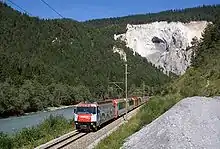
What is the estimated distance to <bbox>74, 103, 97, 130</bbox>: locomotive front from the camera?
33125 millimetres

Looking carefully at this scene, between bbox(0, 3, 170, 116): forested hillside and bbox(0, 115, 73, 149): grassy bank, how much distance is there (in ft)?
236

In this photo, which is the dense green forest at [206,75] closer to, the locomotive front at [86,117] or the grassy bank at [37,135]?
the locomotive front at [86,117]

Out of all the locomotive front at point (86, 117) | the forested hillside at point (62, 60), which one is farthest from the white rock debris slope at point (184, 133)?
the forested hillside at point (62, 60)

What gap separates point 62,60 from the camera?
172625 millimetres

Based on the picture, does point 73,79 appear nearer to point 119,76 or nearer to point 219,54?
point 119,76

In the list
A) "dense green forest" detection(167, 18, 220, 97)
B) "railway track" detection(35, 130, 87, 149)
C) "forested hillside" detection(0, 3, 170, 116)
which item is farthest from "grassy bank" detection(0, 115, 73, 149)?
"forested hillside" detection(0, 3, 170, 116)

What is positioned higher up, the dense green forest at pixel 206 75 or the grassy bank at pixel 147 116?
the dense green forest at pixel 206 75

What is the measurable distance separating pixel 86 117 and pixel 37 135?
15.9ft

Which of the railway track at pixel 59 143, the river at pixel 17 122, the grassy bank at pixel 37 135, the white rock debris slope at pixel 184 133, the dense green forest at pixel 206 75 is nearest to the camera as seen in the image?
the white rock debris slope at pixel 184 133

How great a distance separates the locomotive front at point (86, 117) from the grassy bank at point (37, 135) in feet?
4.40

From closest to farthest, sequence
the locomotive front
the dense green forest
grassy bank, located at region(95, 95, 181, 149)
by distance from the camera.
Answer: grassy bank, located at region(95, 95, 181, 149), the locomotive front, the dense green forest

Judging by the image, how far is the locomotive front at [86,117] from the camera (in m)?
33.1

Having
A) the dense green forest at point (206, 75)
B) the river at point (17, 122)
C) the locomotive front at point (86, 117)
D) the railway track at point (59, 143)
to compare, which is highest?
the dense green forest at point (206, 75)

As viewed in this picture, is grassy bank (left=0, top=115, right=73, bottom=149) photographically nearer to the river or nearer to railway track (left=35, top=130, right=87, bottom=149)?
railway track (left=35, top=130, right=87, bottom=149)
